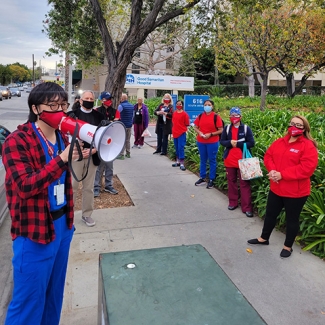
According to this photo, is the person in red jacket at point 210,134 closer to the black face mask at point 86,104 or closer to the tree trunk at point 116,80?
the tree trunk at point 116,80

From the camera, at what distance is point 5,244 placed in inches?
177

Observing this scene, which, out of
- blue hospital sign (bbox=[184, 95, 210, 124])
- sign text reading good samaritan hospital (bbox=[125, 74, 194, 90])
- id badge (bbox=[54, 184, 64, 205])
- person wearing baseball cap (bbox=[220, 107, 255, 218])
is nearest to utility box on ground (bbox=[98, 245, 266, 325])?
id badge (bbox=[54, 184, 64, 205])

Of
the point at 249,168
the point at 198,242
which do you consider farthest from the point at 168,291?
the point at 249,168

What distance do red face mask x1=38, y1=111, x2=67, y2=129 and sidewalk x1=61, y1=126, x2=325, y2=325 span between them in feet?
6.26

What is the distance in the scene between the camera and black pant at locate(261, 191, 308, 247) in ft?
13.2

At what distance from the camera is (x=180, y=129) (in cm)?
836

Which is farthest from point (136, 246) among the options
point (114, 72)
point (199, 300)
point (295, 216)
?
point (114, 72)

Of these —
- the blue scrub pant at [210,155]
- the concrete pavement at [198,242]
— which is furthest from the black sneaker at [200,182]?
the blue scrub pant at [210,155]

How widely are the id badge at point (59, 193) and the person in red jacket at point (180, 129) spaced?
634 cm

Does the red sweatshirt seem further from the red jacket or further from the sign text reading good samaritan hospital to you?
the sign text reading good samaritan hospital

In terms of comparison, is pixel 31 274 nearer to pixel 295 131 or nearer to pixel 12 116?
pixel 295 131

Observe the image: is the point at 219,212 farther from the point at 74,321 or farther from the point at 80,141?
the point at 80,141

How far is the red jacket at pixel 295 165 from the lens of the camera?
3.85m

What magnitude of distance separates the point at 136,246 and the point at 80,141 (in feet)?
8.64
